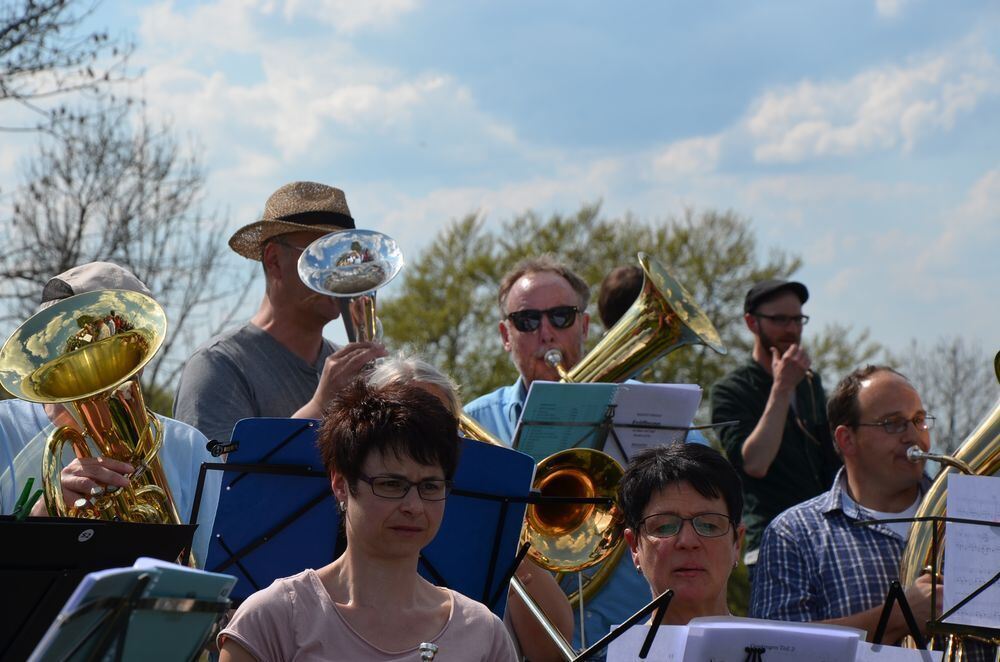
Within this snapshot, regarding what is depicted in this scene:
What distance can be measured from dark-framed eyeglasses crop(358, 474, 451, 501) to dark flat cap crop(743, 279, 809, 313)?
333 cm

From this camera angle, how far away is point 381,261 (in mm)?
4535

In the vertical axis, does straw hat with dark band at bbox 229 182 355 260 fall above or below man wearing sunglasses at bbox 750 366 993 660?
above

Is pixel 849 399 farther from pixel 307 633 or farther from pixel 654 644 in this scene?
pixel 307 633

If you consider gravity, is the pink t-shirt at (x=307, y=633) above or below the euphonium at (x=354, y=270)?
below

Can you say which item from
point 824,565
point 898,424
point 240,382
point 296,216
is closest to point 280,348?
point 240,382

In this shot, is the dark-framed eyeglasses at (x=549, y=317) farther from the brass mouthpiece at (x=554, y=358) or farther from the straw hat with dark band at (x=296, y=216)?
the straw hat with dark band at (x=296, y=216)

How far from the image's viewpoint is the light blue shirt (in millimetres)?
3492

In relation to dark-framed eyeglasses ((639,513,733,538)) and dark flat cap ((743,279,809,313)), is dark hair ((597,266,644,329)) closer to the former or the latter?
dark flat cap ((743,279,809,313))

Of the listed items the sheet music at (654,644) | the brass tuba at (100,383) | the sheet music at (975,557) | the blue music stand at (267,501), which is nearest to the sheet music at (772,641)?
the sheet music at (654,644)

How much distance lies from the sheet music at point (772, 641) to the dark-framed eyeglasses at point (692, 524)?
2.58 ft

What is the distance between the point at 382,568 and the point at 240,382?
5.75 feet

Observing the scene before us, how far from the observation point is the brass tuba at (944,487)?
4.07 m

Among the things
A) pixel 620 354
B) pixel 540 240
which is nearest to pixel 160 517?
pixel 620 354

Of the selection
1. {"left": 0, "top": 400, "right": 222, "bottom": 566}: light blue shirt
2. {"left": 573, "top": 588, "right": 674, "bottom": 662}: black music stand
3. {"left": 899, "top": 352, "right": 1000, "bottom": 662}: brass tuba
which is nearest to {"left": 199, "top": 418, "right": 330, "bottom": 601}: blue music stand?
{"left": 0, "top": 400, "right": 222, "bottom": 566}: light blue shirt
